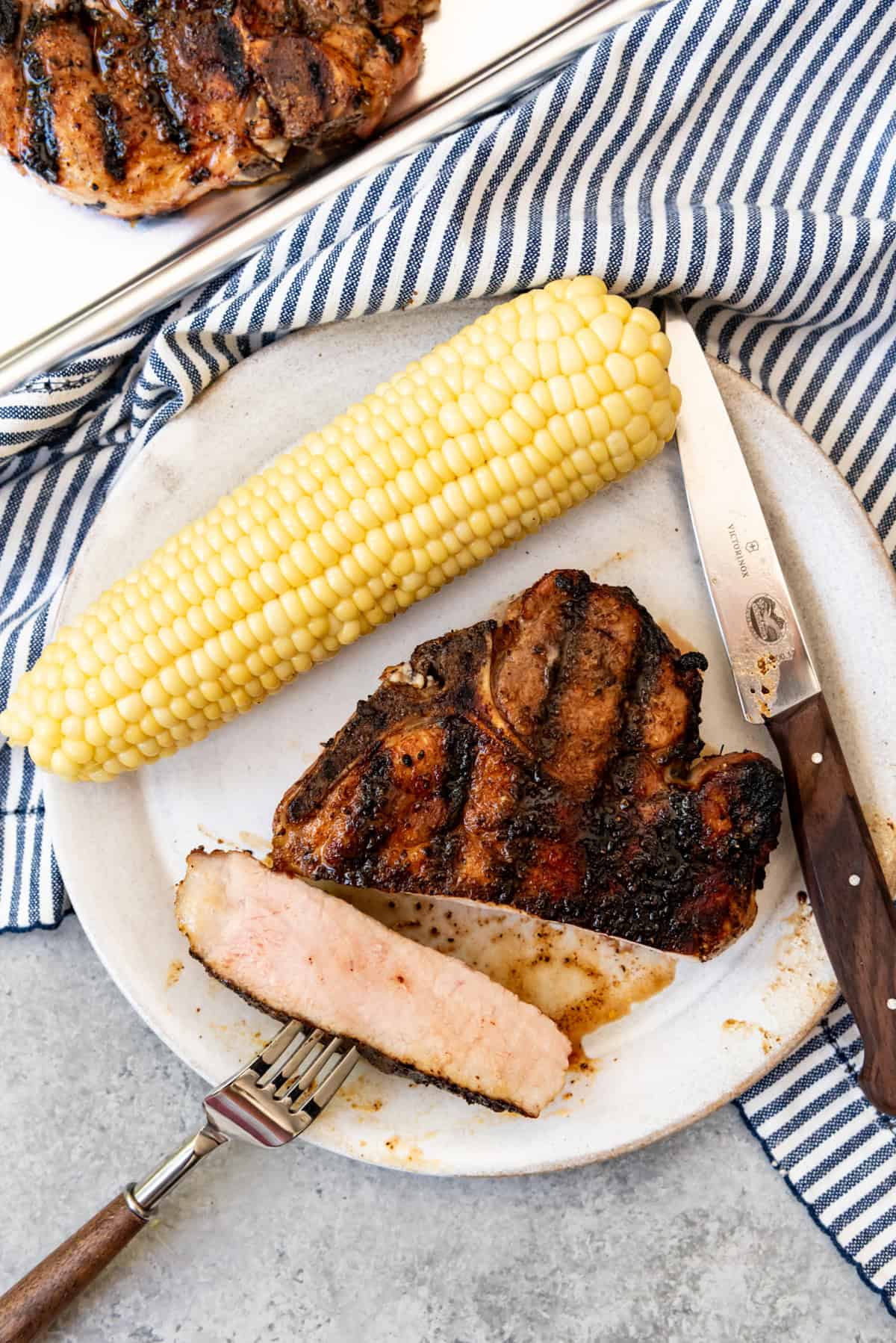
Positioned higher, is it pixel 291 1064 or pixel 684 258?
pixel 684 258

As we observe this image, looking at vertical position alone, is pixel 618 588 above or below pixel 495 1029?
above

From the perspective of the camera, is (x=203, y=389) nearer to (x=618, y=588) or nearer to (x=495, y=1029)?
(x=618, y=588)

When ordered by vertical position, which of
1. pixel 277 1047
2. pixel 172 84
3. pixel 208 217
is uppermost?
pixel 172 84

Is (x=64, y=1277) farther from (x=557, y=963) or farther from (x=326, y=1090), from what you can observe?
(x=557, y=963)

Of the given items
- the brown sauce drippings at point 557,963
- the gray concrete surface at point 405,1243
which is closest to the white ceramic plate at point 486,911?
the brown sauce drippings at point 557,963

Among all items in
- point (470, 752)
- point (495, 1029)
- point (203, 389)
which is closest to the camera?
point (470, 752)

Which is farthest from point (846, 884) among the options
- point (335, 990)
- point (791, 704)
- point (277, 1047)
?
point (277, 1047)

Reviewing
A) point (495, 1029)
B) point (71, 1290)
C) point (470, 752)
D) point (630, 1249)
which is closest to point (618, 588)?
point (470, 752)

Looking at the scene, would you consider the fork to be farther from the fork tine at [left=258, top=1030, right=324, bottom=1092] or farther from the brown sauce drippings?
the brown sauce drippings
